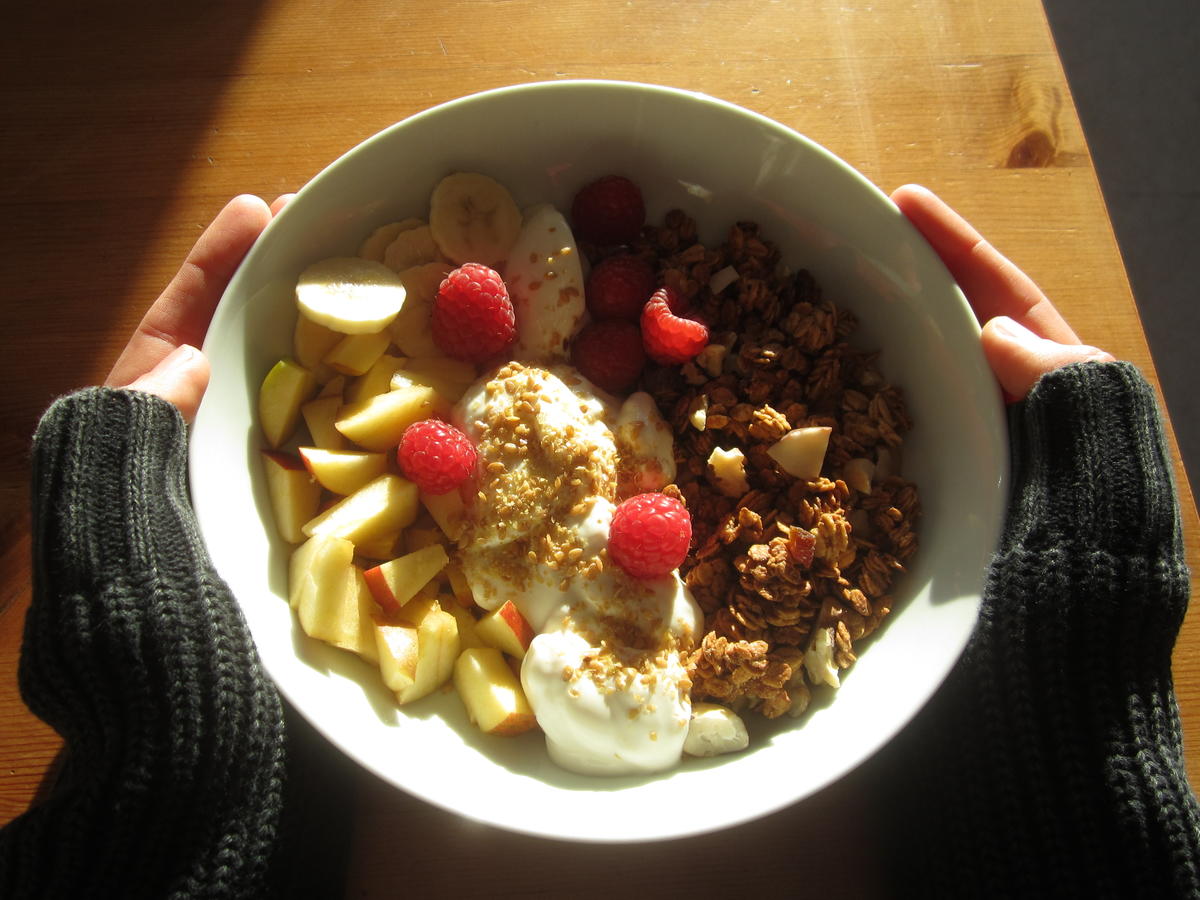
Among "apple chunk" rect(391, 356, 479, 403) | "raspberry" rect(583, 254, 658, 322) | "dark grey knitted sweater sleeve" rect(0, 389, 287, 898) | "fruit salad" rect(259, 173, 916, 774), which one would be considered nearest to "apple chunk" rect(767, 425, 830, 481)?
"fruit salad" rect(259, 173, 916, 774)

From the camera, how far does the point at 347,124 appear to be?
42.3 inches

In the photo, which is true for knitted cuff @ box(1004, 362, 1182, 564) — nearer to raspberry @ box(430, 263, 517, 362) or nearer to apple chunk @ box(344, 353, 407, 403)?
raspberry @ box(430, 263, 517, 362)

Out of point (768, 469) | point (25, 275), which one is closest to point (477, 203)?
point (768, 469)

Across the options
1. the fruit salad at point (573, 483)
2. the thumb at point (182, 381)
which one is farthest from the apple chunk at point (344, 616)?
the thumb at point (182, 381)

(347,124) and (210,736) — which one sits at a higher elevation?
(347,124)

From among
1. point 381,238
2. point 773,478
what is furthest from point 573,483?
point 381,238

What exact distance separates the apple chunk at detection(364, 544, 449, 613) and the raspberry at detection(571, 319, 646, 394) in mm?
242

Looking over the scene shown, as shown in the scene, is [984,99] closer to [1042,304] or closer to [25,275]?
[1042,304]

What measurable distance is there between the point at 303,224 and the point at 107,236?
342 mm

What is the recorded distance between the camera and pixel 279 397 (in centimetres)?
87

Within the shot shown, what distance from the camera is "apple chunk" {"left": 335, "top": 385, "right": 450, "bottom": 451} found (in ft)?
2.86

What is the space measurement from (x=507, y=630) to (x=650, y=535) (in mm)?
167

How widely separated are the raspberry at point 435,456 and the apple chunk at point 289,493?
0.09m

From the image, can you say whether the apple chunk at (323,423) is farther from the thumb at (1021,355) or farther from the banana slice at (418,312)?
the thumb at (1021,355)
